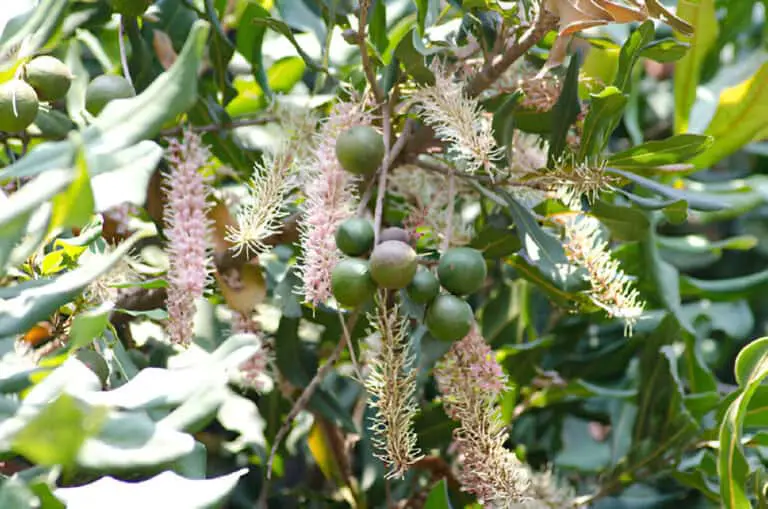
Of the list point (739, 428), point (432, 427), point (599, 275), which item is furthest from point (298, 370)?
point (739, 428)

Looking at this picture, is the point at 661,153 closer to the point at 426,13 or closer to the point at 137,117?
the point at 426,13

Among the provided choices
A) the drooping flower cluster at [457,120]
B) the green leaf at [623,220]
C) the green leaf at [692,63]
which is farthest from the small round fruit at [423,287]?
the green leaf at [692,63]

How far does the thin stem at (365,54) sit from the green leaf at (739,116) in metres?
0.45

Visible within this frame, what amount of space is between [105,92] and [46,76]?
57 millimetres

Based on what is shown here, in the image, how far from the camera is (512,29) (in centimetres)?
88

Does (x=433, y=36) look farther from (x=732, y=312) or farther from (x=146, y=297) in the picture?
(x=732, y=312)

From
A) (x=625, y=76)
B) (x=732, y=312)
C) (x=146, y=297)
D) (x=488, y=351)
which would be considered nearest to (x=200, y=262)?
(x=146, y=297)

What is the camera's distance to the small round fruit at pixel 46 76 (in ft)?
2.79

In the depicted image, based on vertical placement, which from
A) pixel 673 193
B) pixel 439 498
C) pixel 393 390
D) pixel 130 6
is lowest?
pixel 439 498

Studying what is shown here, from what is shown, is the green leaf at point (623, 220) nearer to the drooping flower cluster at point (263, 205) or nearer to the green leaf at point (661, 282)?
the green leaf at point (661, 282)

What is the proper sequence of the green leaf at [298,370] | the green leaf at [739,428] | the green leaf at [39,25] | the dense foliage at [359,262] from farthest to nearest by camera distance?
the green leaf at [298,370], the green leaf at [739,428], the green leaf at [39,25], the dense foliage at [359,262]

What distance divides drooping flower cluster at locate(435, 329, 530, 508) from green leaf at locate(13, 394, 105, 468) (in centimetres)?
39

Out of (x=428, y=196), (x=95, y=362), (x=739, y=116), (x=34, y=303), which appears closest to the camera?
(x=34, y=303)

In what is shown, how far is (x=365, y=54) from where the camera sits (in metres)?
0.84
